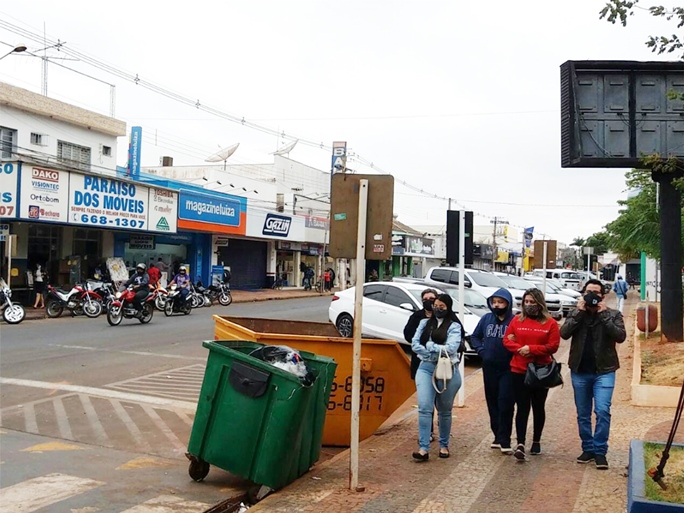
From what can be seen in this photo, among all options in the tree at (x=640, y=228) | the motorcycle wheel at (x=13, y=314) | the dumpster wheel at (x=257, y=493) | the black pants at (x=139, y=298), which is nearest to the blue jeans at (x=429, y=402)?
the dumpster wheel at (x=257, y=493)

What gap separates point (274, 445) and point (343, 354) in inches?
82.5

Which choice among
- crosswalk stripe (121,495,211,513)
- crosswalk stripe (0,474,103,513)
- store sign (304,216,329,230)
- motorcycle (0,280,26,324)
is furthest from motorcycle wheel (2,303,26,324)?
store sign (304,216,329,230)

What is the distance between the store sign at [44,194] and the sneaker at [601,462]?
68.1 feet

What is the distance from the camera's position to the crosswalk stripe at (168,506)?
5453 millimetres

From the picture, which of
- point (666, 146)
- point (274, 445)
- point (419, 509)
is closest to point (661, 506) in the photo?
point (419, 509)

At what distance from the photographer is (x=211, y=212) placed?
110 ft

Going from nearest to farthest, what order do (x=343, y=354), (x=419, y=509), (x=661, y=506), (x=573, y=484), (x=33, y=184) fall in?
(x=661, y=506)
(x=419, y=509)
(x=573, y=484)
(x=343, y=354)
(x=33, y=184)

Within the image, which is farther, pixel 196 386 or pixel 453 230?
pixel 196 386

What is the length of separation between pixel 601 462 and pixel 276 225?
34770 millimetres

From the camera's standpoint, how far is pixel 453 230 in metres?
9.66

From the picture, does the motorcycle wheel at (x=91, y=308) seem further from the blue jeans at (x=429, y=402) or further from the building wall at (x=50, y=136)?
the blue jeans at (x=429, y=402)

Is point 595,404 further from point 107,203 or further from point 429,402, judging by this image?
point 107,203

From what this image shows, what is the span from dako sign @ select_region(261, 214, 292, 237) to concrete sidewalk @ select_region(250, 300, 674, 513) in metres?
31.6

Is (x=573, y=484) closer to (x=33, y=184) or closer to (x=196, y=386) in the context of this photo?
(x=196, y=386)
